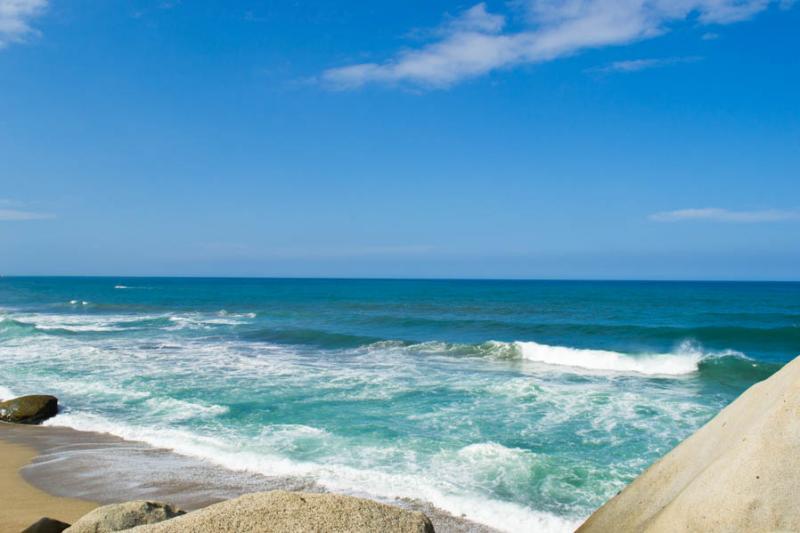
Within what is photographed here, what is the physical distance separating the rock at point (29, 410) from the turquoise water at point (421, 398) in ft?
1.22

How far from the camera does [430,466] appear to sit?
31.3ft

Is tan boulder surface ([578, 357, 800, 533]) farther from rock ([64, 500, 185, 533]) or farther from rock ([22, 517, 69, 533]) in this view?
rock ([22, 517, 69, 533])

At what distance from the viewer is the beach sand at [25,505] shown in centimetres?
719

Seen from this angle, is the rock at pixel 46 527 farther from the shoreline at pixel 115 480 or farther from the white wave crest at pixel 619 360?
the white wave crest at pixel 619 360

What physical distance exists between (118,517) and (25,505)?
3842 millimetres

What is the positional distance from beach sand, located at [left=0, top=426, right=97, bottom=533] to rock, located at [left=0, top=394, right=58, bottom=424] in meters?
3.79

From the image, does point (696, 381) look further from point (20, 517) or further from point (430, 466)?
point (20, 517)

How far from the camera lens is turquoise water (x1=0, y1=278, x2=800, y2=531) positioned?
9148mm

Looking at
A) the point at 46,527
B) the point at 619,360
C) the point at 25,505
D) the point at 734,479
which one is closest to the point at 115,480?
the point at 25,505

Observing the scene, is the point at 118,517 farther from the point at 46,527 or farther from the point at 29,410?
the point at 29,410

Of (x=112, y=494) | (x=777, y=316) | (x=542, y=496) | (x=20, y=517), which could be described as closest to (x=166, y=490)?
(x=112, y=494)

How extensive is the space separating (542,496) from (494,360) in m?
14.6

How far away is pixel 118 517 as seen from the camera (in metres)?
5.13

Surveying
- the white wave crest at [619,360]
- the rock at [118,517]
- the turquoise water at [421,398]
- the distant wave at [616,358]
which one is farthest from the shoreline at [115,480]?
the white wave crest at [619,360]
